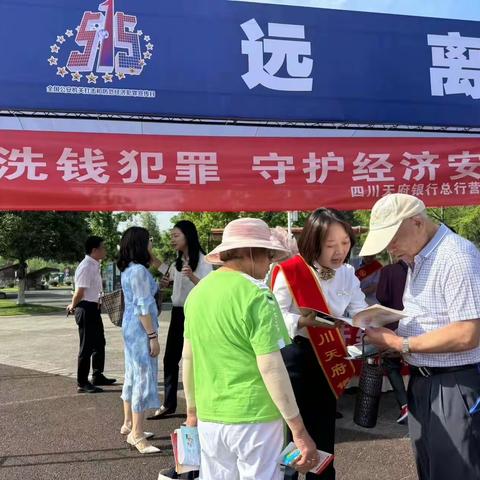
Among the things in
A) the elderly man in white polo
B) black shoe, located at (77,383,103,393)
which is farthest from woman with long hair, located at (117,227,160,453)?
the elderly man in white polo

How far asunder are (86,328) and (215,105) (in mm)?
3467

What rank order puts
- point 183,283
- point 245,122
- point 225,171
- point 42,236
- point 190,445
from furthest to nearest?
point 42,236, point 183,283, point 245,122, point 225,171, point 190,445

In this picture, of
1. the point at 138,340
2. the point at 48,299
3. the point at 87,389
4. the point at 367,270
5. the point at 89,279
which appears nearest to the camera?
the point at 138,340

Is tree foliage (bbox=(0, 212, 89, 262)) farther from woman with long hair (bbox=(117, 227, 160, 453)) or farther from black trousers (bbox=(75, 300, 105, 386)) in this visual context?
woman with long hair (bbox=(117, 227, 160, 453))

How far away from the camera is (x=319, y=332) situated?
2.72 m

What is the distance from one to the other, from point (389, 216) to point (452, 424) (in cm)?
88

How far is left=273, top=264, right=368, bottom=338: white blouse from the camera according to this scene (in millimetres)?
2697

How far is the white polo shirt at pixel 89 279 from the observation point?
21.1 feet

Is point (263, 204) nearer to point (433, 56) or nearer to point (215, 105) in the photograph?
point (215, 105)

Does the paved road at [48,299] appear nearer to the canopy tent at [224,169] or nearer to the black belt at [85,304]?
the black belt at [85,304]

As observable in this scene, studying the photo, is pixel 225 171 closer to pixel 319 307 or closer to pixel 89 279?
pixel 319 307

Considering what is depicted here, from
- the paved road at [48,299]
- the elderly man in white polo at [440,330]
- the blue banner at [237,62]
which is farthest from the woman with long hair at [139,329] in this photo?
the paved road at [48,299]

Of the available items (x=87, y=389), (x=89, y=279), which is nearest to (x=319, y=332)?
(x=89, y=279)

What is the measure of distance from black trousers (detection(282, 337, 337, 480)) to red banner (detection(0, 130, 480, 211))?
1925 millimetres
